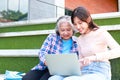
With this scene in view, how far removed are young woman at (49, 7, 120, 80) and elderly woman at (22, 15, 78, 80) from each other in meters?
0.31

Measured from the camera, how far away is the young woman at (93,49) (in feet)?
7.70

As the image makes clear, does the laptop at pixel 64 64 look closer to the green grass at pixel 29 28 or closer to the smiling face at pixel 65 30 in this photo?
the smiling face at pixel 65 30

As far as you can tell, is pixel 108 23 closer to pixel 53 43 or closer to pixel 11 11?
pixel 53 43

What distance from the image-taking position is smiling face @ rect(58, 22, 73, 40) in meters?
2.82

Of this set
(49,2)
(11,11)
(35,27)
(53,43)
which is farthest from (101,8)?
(53,43)

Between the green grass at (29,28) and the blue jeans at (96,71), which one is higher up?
the green grass at (29,28)

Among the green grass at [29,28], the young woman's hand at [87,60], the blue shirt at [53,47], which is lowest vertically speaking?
the young woman's hand at [87,60]

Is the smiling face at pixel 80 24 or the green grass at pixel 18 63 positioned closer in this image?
the smiling face at pixel 80 24

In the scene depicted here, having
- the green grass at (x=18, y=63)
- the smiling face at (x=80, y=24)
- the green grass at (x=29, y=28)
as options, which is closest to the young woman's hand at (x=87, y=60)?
the smiling face at (x=80, y=24)

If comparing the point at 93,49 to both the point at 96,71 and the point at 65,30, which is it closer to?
the point at 96,71

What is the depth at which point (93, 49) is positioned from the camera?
97.6 inches

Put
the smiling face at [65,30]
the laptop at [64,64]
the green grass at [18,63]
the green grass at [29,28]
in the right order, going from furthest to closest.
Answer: the green grass at [29,28], the green grass at [18,63], the smiling face at [65,30], the laptop at [64,64]

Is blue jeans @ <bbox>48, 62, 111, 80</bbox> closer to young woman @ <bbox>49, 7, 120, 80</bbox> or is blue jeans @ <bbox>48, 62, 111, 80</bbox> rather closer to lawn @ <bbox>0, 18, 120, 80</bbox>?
young woman @ <bbox>49, 7, 120, 80</bbox>

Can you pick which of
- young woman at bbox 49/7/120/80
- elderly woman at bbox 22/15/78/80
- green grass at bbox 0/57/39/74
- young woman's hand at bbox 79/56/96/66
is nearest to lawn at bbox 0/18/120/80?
green grass at bbox 0/57/39/74
